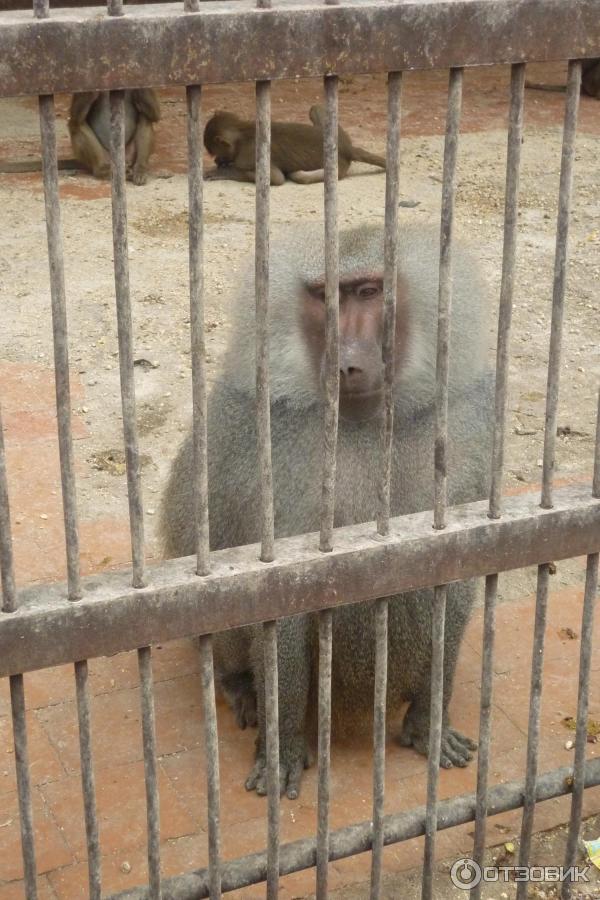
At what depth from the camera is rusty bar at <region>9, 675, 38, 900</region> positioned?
1.85 metres

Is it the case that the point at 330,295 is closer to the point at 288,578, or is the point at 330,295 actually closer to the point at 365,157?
the point at 288,578

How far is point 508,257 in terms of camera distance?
1945 millimetres

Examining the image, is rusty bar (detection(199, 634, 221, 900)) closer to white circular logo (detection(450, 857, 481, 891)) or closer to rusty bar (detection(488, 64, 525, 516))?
rusty bar (detection(488, 64, 525, 516))

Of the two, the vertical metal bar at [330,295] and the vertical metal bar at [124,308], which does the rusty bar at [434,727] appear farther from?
the vertical metal bar at [124,308]

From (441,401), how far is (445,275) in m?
0.21

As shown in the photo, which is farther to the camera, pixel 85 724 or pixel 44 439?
pixel 44 439

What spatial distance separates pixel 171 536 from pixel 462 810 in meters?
1.15

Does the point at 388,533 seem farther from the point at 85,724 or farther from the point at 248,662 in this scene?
the point at 248,662

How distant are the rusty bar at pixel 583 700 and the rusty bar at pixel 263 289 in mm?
651

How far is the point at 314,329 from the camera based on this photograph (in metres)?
2.88

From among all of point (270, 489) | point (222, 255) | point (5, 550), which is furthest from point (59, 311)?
point (222, 255)

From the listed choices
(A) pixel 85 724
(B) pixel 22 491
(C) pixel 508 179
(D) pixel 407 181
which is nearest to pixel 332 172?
(C) pixel 508 179

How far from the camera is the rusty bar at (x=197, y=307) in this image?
5.57 ft

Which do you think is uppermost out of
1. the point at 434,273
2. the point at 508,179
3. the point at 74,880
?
the point at 508,179
